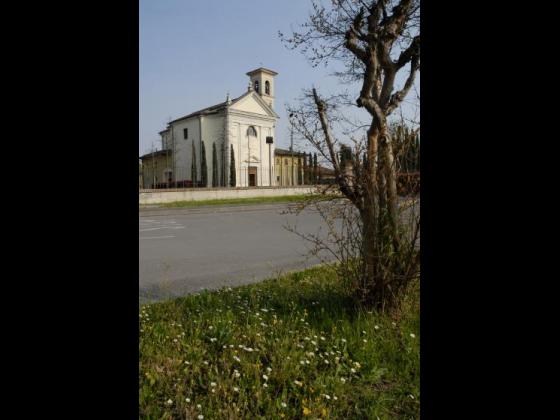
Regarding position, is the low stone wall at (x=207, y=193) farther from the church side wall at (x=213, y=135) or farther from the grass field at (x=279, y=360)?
the grass field at (x=279, y=360)

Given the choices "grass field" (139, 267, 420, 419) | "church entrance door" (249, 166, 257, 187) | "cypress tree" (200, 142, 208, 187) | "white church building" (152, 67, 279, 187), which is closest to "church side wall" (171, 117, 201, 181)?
"white church building" (152, 67, 279, 187)

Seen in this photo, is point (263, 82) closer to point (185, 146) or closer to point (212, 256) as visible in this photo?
point (185, 146)

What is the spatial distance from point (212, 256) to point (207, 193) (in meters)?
18.4

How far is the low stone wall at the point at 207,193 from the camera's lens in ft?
75.0

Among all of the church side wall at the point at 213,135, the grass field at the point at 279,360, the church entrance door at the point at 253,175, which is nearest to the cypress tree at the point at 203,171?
the church side wall at the point at 213,135

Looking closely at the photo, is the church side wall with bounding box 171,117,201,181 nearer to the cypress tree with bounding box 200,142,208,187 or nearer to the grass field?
the cypress tree with bounding box 200,142,208,187

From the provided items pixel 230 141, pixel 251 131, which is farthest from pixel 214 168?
pixel 251 131

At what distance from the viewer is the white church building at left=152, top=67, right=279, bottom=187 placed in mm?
36781

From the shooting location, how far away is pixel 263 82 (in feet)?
131
